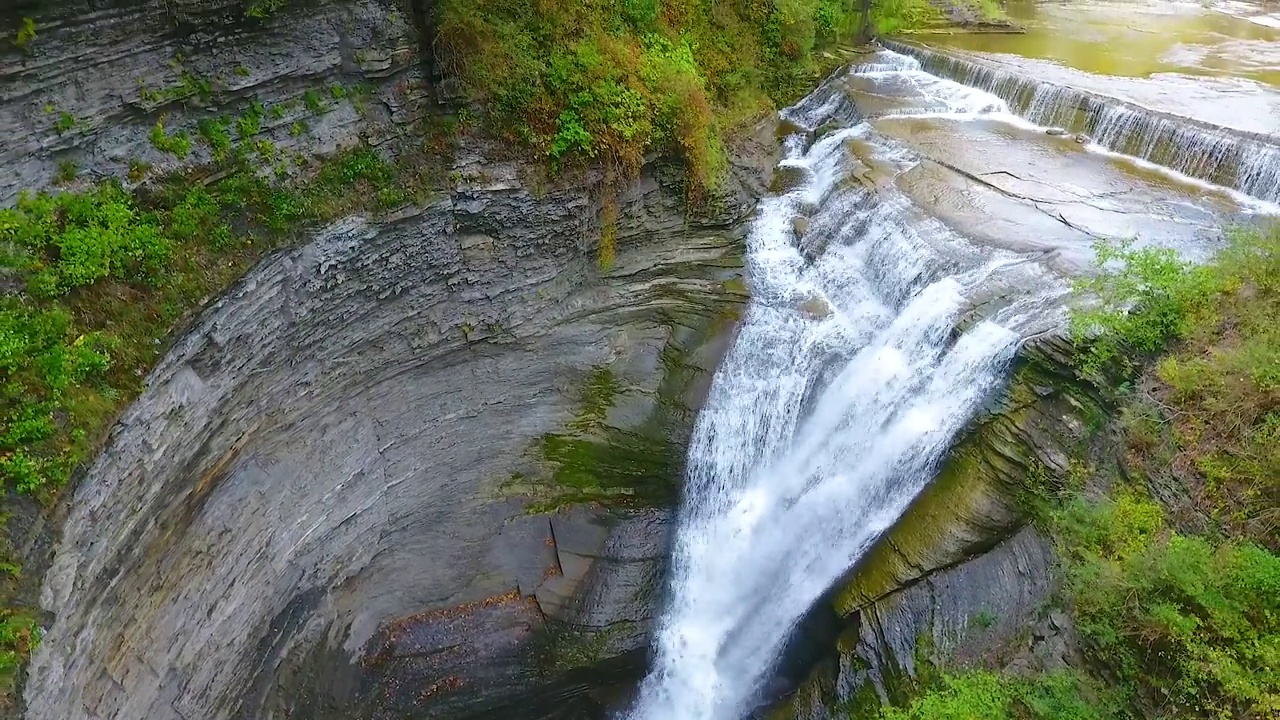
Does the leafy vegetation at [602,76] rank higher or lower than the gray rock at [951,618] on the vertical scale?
higher

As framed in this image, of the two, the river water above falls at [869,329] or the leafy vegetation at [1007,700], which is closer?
the leafy vegetation at [1007,700]

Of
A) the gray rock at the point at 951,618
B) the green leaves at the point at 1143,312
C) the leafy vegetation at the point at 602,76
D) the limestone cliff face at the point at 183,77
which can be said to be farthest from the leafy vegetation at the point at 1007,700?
the limestone cliff face at the point at 183,77

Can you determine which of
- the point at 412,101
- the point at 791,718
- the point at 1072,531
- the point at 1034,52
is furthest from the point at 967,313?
the point at 1034,52

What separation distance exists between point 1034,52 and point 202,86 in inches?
780

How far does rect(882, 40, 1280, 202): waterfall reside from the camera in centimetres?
1118

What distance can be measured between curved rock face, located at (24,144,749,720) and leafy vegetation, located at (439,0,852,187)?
747 millimetres

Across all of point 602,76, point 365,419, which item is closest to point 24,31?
point 365,419

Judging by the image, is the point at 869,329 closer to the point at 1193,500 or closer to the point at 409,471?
the point at 1193,500

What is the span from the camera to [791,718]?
8500mm

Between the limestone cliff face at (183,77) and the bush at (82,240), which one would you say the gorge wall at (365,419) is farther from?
the bush at (82,240)

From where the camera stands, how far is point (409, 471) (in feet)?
30.6

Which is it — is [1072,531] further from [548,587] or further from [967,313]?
[548,587]

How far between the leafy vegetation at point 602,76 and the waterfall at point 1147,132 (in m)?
6.40

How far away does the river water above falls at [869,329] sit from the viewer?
8.66 metres
